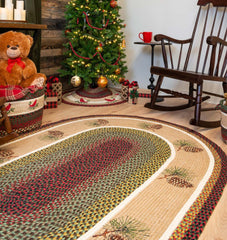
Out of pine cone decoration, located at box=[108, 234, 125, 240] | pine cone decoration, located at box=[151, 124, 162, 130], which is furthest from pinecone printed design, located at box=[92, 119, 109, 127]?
pine cone decoration, located at box=[108, 234, 125, 240]

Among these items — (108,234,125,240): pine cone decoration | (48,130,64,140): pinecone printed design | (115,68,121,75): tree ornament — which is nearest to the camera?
(108,234,125,240): pine cone decoration

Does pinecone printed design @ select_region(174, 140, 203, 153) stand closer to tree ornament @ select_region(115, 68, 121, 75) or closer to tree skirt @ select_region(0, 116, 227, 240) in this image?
tree skirt @ select_region(0, 116, 227, 240)

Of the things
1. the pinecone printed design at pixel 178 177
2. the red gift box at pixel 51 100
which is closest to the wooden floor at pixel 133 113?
the red gift box at pixel 51 100

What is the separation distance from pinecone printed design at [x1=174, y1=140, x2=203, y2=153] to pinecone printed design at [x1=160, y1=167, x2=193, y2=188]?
27 cm

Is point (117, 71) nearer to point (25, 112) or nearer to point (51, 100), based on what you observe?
point (51, 100)

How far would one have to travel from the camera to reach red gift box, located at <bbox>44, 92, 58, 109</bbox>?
2430mm

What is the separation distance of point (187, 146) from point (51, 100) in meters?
1.35

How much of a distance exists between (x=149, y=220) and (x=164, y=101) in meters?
1.99

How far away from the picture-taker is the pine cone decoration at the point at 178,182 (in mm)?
1271

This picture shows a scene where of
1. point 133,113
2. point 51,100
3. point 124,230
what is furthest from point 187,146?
point 51,100

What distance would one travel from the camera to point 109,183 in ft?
4.15

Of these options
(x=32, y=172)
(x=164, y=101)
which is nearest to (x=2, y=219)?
(x=32, y=172)

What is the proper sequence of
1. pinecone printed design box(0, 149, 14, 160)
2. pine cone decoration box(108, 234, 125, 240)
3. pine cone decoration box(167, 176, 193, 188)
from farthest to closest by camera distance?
pinecone printed design box(0, 149, 14, 160), pine cone decoration box(167, 176, 193, 188), pine cone decoration box(108, 234, 125, 240)

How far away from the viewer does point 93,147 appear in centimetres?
163
